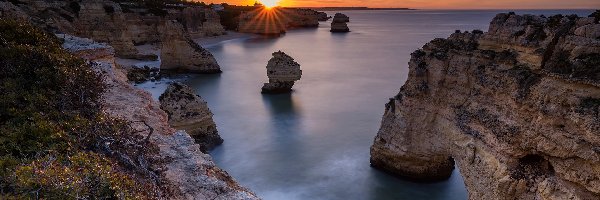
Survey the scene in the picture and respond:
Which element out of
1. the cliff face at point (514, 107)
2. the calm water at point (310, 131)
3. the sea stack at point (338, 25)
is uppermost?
the cliff face at point (514, 107)

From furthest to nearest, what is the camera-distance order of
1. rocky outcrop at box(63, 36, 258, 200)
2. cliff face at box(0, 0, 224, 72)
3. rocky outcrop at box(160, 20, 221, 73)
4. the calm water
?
rocky outcrop at box(160, 20, 221, 73) → cliff face at box(0, 0, 224, 72) → the calm water → rocky outcrop at box(63, 36, 258, 200)

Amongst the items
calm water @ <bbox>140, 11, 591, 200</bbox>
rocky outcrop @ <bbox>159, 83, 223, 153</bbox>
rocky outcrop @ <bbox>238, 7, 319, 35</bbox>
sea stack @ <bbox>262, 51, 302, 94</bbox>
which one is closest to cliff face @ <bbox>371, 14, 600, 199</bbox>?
calm water @ <bbox>140, 11, 591, 200</bbox>

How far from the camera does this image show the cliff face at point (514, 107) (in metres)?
7.84

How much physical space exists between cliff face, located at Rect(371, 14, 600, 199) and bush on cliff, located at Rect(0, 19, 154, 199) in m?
7.93

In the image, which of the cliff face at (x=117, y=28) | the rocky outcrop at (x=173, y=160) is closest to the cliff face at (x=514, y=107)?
the rocky outcrop at (x=173, y=160)

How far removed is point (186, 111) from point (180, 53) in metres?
21.2

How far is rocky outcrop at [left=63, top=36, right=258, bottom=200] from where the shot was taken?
4477 mm

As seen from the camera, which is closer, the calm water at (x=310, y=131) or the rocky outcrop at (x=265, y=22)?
the calm water at (x=310, y=131)

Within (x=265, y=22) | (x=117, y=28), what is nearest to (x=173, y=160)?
(x=117, y=28)

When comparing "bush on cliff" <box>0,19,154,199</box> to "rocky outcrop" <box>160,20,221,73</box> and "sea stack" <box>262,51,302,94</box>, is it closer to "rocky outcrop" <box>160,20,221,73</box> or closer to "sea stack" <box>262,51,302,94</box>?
"sea stack" <box>262,51,302,94</box>

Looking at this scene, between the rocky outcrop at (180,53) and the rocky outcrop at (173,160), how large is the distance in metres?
29.3

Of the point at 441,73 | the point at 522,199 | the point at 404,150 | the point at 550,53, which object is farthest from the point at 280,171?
the point at 550,53

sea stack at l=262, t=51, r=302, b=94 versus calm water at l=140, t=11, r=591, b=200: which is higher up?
sea stack at l=262, t=51, r=302, b=94

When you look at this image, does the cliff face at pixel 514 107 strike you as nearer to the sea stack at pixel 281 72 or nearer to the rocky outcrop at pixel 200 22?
the sea stack at pixel 281 72
